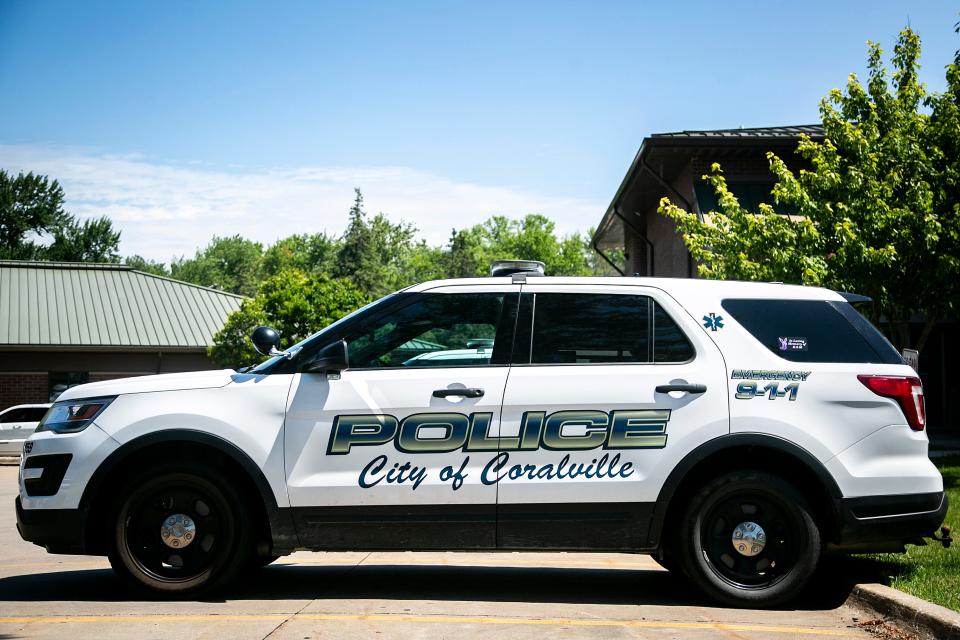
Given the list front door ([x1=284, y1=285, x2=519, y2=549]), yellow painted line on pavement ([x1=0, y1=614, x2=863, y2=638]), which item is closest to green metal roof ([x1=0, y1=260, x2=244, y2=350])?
yellow painted line on pavement ([x1=0, y1=614, x2=863, y2=638])

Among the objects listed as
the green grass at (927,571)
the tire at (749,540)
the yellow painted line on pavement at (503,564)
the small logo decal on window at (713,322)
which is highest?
the small logo decal on window at (713,322)

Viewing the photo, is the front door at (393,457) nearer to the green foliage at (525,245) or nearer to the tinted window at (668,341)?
the tinted window at (668,341)

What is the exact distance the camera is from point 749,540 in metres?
5.95

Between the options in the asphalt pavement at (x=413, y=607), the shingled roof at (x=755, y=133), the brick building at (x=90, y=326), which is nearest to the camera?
the asphalt pavement at (x=413, y=607)

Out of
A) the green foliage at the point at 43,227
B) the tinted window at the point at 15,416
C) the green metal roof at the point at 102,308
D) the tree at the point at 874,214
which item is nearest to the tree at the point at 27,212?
the green foliage at the point at 43,227

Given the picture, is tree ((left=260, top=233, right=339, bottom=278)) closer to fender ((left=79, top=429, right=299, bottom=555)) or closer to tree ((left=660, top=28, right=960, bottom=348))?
tree ((left=660, top=28, right=960, bottom=348))

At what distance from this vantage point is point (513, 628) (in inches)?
213

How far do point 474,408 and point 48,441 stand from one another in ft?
8.61

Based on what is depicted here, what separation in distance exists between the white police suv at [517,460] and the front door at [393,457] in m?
0.01

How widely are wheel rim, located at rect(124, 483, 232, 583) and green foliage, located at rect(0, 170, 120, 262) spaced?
67.9 m

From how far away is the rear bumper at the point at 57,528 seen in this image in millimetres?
5895

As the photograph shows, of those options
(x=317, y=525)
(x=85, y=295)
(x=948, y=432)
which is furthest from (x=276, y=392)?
(x=85, y=295)

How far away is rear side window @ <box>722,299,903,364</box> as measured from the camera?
6.07 metres

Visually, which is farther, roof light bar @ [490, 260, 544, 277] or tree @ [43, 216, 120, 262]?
tree @ [43, 216, 120, 262]
